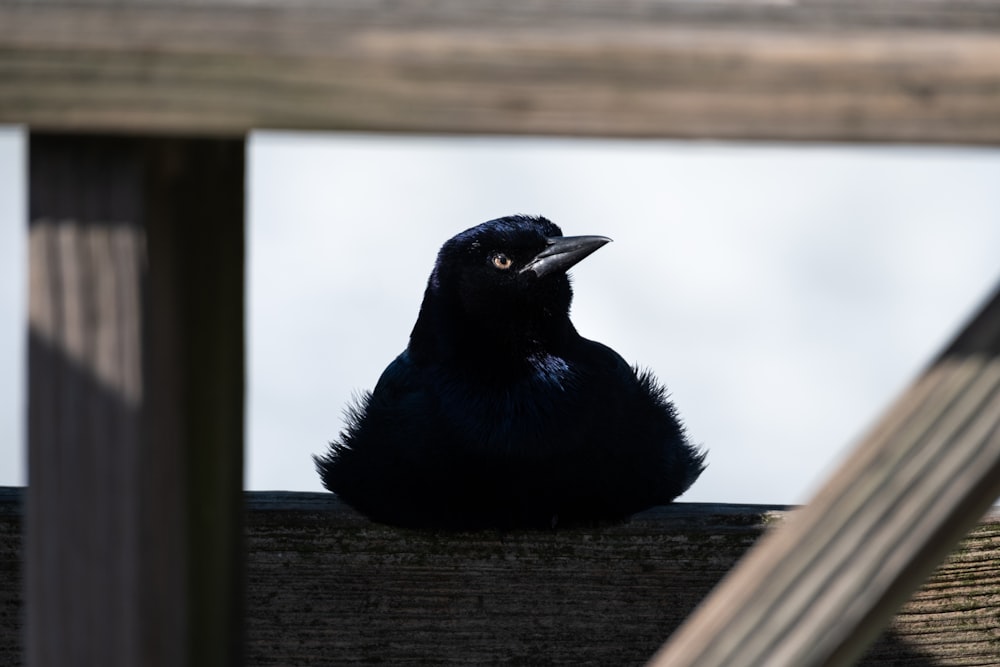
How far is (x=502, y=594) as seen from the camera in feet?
7.45

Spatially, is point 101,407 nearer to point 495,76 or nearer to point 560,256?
point 495,76

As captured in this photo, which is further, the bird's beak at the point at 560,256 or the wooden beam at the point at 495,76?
the bird's beak at the point at 560,256

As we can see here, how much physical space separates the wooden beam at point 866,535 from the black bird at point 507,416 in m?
1.68

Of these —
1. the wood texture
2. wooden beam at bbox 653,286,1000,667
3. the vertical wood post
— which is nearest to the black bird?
the wood texture

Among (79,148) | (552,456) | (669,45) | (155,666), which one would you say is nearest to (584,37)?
(669,45)

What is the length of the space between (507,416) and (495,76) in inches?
93.9

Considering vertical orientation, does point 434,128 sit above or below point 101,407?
above

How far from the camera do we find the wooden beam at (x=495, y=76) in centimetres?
109

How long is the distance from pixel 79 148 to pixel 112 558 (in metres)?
0.37

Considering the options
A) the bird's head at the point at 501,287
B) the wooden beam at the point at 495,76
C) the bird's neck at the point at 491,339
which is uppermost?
the bird's head at the point at 501,287

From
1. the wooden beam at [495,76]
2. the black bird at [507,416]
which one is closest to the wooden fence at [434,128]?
the wooden beam at [495,76]

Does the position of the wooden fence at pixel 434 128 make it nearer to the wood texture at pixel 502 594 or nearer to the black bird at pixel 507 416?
the wood texture at pixel 502 594

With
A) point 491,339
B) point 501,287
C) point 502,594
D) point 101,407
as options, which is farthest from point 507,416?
point 101,407

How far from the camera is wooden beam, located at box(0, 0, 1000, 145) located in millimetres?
1089
